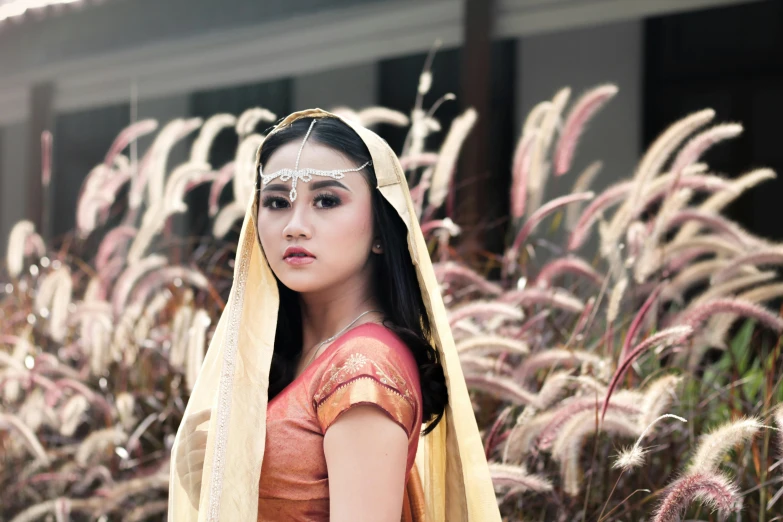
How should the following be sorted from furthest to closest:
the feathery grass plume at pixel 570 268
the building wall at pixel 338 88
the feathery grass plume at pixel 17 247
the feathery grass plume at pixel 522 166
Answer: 1. the building wall at pixel 338 88
2. the feathery grass plume at pixel 17 247
3. the feathery grass plume at pixel 522 166
4. the feathery grass plume at pixel 570 268

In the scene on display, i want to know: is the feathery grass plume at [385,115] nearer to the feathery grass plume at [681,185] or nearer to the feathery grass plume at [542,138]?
the feathery grass plume at [542,138]

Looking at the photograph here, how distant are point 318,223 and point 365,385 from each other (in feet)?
1.18

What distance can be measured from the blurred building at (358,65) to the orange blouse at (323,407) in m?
2.04

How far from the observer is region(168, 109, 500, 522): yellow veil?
68.2 inches

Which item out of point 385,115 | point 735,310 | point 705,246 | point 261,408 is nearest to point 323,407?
point 261,408

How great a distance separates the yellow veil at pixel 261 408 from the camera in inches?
68.2

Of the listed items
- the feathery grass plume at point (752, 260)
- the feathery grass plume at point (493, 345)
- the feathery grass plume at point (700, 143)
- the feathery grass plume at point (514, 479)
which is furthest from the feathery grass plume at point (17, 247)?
the feathery grass plume at point (752, 260)

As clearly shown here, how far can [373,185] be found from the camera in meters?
1.83

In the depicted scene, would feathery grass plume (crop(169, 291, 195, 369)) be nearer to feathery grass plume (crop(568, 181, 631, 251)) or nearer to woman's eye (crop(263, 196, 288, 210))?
feathery grass plume (crop(568, 181, 631, 251))

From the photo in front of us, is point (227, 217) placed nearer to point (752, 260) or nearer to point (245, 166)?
point (245, 166)

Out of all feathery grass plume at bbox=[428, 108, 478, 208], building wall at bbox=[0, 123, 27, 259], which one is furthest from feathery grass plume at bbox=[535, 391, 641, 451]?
building wall at bbox=[0, 123, 27, 259]

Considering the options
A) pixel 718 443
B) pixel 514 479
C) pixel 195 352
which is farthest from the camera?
pixel 195 352

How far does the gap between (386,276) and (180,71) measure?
11.6 feet

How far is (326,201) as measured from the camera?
178cm
